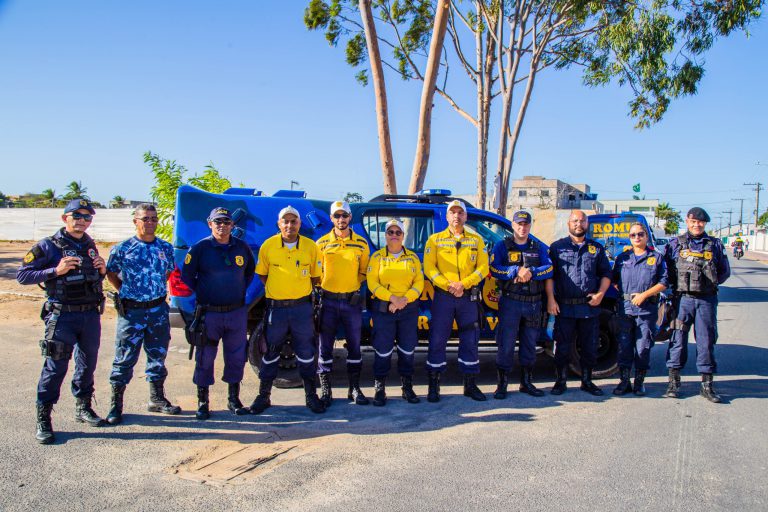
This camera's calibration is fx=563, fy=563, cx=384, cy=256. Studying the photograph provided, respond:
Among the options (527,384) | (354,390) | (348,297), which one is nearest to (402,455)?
(354,390)

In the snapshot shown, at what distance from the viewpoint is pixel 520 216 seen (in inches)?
212

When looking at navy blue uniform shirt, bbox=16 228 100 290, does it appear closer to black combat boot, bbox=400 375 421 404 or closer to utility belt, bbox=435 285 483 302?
black combat boot, bbox=400 375 421 404

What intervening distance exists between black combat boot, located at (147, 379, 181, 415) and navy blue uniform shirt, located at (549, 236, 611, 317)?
371 cm

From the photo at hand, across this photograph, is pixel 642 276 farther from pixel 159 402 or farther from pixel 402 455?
pixel 159 402

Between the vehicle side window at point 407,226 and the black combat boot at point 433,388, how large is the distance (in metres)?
1.39

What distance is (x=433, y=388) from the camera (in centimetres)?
527

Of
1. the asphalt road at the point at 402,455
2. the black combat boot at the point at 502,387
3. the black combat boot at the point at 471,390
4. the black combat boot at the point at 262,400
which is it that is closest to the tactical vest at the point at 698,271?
the asphalt road at the point at 402,455

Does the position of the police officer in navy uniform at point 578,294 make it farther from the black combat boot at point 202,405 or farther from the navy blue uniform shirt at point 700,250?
the black combat boot at point 202,405

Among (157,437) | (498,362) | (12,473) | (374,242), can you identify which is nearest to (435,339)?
(498,362)

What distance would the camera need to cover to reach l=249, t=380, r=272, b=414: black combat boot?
15.9 ft

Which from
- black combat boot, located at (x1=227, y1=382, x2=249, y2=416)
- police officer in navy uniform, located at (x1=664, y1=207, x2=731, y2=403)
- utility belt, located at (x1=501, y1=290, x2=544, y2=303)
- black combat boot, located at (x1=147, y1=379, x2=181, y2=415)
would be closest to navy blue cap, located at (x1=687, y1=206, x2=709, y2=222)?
police officer in navy uniform, located at (x1=664, y1=207, x2=731, y2=403)

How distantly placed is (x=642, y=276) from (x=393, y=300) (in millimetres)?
2451

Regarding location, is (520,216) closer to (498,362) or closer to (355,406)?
(498,362)

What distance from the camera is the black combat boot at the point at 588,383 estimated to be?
5.53m
